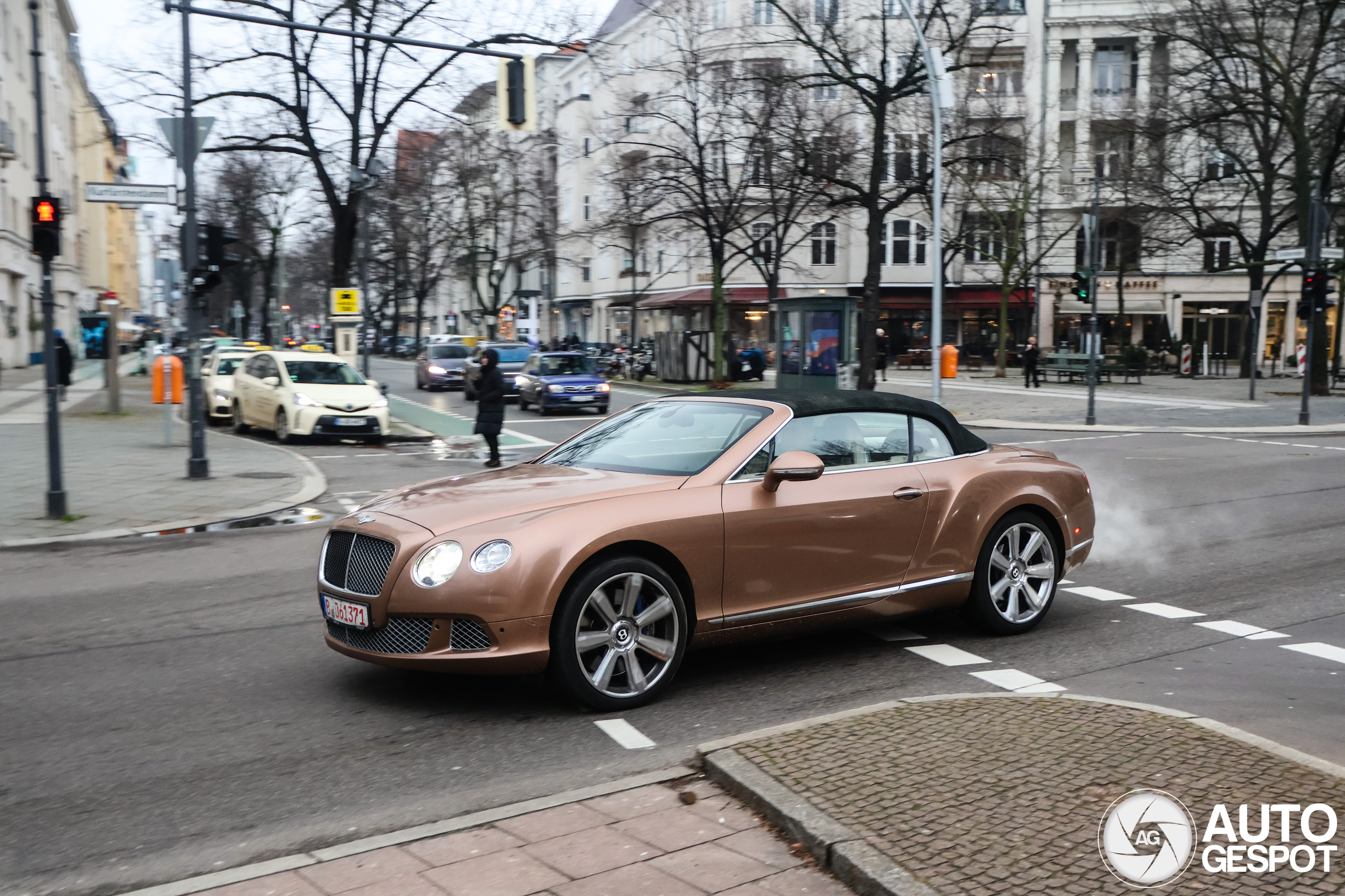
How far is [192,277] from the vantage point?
15234mm

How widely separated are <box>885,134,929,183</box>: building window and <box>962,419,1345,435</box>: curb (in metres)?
10.5

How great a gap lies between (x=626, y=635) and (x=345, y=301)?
22.0 m

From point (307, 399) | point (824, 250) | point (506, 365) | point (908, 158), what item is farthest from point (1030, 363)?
point (307, 399)

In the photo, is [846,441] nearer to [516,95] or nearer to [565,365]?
[516,95]

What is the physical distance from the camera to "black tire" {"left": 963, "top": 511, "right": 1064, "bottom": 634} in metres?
6.70

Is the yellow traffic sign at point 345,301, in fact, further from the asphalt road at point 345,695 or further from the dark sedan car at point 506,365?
the asphalt road at point 345,695

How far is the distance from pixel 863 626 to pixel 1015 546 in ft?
3.24

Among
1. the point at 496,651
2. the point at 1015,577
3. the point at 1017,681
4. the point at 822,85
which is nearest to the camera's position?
the point at 496,651

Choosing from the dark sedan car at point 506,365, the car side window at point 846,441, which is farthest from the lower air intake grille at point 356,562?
the dark sedan car at point 506,365

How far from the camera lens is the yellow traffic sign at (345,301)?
25.7 metres

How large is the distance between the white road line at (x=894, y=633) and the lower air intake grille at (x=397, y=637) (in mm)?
2810

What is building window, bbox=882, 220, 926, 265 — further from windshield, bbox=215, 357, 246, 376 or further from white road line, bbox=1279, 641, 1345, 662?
white road line, bbox=1279, 641, 1345, 662

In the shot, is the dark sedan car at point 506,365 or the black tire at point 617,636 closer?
the black tire at point 617,636

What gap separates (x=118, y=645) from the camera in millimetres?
6711
